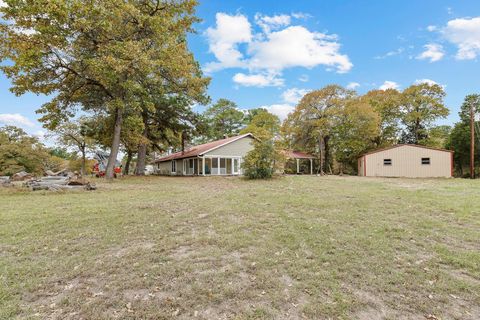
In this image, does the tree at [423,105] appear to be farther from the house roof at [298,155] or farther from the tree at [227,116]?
the tree at [227,116]

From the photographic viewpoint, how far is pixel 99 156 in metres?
28.9

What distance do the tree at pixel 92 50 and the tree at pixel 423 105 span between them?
84.0 feet

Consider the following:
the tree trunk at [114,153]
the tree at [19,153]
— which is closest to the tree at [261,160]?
the tree trunk at [114,153]

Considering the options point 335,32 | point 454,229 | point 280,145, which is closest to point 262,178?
point 280,145

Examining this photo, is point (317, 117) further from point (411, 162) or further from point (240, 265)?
point (240, 265)

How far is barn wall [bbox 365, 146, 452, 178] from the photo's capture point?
20.3 metres

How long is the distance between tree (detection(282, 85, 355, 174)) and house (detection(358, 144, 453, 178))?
5737 millimetres

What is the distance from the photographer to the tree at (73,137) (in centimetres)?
2489

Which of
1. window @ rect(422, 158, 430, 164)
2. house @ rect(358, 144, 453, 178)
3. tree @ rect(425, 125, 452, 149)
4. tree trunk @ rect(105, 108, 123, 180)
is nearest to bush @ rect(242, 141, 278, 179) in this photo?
tree trunk @ rect(105, 108, 123, 180)

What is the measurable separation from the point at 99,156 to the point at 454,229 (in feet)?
105

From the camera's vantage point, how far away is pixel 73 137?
25781mm

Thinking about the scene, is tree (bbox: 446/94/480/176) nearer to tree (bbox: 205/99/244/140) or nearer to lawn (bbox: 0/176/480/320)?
lawn (bbox: 0/176/480/320)

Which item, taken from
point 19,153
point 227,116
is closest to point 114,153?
point 19,153

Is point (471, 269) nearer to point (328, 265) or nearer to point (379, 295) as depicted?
point (379, 295)
